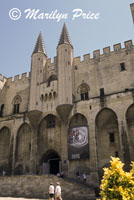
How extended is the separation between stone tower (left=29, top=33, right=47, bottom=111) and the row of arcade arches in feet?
9.07

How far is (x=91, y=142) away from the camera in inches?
894

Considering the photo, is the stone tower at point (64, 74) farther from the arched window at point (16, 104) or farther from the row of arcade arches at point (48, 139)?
the arched window at point (16, 104)

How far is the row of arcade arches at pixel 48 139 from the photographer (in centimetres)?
2244

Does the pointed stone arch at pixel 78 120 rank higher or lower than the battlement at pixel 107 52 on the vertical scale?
lower

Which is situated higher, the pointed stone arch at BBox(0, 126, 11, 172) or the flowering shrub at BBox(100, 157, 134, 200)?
the pointed stone arch at BBox(0, 126, 11, 172)

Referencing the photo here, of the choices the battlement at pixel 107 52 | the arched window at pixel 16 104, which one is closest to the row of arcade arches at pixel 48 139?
the arched window at pixel 16 104

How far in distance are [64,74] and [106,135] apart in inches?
377

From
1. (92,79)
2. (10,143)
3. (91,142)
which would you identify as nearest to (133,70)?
(92,79)

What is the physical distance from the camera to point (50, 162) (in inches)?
1043

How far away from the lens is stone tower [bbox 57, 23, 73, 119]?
83.3 ft

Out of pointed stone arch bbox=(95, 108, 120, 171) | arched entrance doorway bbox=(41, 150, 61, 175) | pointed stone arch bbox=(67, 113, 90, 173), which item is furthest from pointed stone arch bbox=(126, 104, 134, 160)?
arched entrance doorway bbox=(41, 150, 61, 175)

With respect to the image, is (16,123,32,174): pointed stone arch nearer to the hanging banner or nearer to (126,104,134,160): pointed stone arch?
the hanging banner

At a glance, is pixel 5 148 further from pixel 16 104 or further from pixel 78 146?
pixel 78 146

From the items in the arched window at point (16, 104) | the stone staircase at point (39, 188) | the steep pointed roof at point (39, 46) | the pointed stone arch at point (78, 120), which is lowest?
the stone staircase at point (39, 188)
